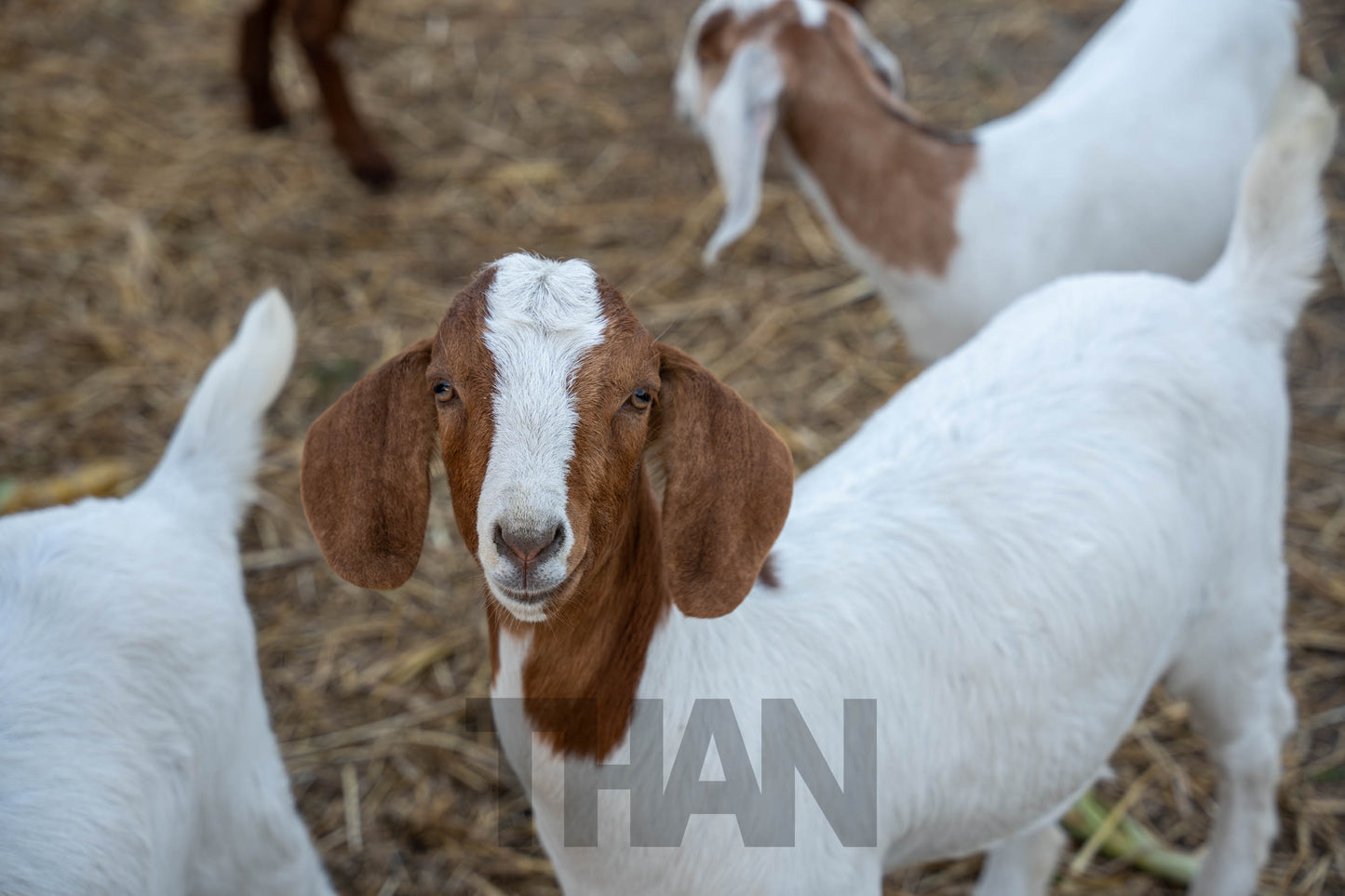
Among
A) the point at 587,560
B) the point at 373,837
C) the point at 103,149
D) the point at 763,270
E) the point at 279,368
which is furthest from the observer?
the point at 103,149

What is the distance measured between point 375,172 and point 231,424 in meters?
3.00

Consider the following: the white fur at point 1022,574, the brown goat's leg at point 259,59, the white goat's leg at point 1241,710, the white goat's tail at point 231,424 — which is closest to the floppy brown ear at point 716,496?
the white fur at point 1022,574

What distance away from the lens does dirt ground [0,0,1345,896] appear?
289 cm

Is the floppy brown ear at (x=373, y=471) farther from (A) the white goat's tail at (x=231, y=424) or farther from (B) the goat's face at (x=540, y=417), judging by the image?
(A) the white goat's tail at (x=231, y=424)

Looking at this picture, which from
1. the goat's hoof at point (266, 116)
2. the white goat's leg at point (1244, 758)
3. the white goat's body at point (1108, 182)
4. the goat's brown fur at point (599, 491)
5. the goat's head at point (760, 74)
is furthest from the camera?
the goat's hoof at point (266, 116)

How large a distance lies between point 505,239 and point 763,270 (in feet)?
3.52

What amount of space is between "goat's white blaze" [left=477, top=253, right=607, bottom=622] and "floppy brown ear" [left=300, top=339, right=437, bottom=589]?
8.7 inches

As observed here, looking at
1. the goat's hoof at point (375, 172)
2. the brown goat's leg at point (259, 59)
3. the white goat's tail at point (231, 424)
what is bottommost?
the goat's hoof at point (375, 172)

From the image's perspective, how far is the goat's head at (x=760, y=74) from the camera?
10.8 ft

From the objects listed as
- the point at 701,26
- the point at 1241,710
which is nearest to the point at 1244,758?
the point at 1241,710

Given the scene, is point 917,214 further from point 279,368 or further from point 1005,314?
point 279,368

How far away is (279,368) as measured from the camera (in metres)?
2.27

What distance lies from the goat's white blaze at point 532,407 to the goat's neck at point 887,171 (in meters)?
1.89

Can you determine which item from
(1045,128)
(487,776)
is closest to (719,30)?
(1045,128)
